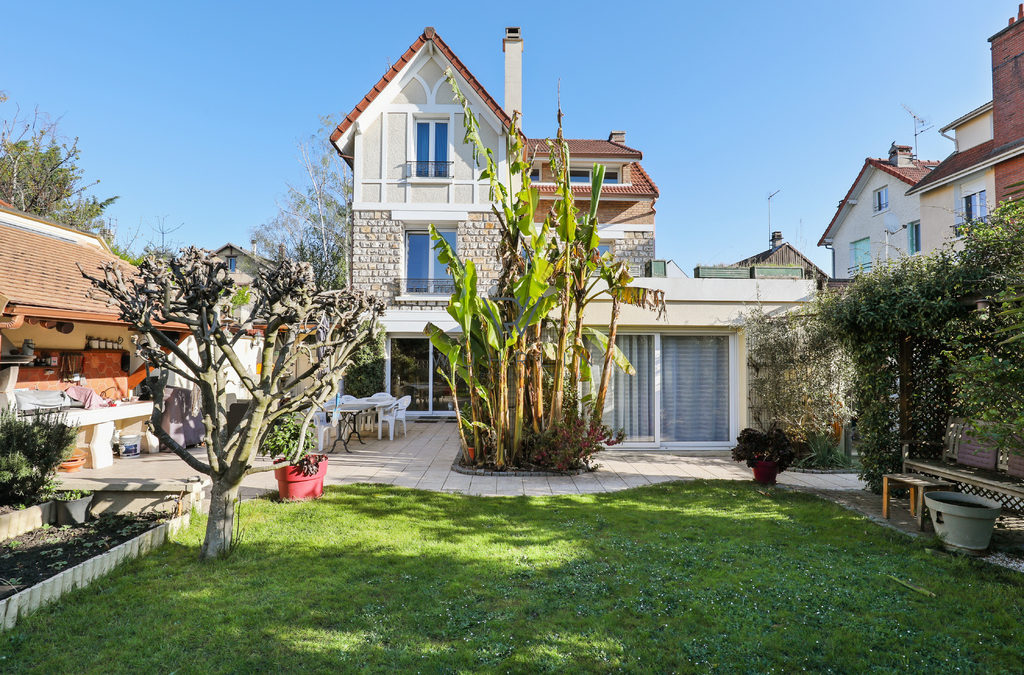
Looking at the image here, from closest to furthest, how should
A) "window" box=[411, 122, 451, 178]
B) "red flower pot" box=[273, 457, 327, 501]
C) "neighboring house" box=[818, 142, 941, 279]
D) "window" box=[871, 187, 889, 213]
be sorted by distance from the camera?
"red flower pot" box=[273, 457, 327, 501]
"window" box=[411, 122, 451, 178]
"neighboring house" box=[818, 142, 941, 279]
"window" box=[871, 187, 889, 213]

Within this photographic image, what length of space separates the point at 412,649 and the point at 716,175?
64.6 ft

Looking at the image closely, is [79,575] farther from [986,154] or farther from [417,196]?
[986,154]

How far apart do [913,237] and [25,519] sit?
25663mm

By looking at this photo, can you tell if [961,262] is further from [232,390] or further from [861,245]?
[861,245]

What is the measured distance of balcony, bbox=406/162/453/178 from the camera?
14953mm

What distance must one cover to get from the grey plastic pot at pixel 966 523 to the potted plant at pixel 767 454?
2.30 meters

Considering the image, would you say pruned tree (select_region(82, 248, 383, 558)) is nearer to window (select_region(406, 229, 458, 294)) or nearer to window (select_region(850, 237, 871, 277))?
window (select_region(406, 229, 458, 294))

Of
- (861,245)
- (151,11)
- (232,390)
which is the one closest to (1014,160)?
(861,245)

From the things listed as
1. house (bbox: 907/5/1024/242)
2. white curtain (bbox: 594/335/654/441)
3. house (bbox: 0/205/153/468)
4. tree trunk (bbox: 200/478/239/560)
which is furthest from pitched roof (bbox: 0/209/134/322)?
house (bbox: 907/5/1024/242)

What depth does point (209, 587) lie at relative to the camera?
12.8 feet

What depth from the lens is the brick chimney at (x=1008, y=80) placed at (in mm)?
14227

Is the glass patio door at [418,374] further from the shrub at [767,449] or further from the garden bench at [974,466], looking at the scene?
the garden bench at [974,466]

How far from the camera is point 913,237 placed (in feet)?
66.5

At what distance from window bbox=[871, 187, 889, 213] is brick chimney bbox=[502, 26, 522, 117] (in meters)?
16.7
